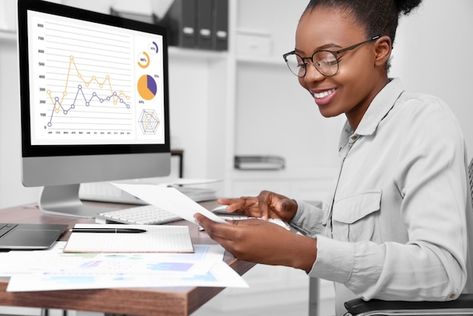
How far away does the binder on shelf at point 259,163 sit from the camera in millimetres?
2484

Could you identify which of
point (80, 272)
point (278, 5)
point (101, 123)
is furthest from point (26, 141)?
point (278, 5)

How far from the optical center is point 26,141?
1121 millimetres

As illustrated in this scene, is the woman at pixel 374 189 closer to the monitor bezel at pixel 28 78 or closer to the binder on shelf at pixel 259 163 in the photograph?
the monitor bezel at pixel 28 78

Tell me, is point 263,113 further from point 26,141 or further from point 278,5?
point 26,141

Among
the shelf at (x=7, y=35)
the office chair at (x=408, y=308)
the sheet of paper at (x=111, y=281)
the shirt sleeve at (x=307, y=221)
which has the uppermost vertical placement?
the shelf at (x=7, y=35)

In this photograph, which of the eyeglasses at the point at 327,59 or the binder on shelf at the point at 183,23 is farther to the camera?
the binder on shelf at the point at 183,23

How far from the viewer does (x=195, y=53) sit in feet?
7.80

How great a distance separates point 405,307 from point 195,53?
183 centimetres

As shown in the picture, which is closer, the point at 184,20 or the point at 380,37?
the point at 380,37

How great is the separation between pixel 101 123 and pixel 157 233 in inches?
17.0

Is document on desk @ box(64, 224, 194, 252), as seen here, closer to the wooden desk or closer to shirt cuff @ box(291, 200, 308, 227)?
the wooden desk

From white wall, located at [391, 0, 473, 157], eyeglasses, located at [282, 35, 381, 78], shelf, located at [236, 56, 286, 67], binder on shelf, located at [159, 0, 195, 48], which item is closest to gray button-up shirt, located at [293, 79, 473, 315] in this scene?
eyeglasses, located at [282, 35, 381, 78]

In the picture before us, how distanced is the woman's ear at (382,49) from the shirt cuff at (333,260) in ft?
1.40

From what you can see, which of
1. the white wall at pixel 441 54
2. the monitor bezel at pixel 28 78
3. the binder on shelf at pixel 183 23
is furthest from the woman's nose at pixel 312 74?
the white wall at pixel 441 54
